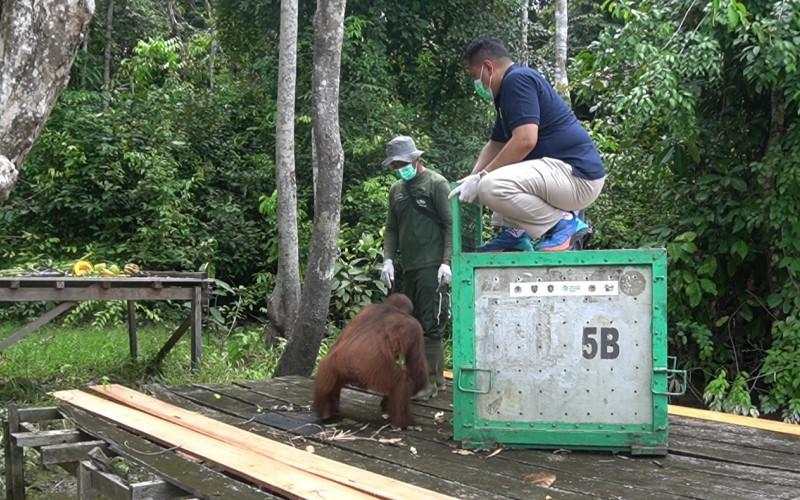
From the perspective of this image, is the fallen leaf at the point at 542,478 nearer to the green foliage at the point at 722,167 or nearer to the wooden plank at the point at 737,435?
the wooden plank at the point at 737,435

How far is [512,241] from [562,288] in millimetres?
637

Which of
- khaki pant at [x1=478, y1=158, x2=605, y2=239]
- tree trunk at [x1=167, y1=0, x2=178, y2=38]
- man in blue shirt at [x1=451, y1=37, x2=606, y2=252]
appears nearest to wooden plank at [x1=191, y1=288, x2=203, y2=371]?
man in blue shirt at [x1=451, y1=37, x2=606, y2=252]

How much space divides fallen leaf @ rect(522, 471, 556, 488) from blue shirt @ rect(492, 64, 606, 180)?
57.2 inches

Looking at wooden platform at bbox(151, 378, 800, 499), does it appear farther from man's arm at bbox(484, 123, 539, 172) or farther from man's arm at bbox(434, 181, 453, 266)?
man's arm at bbox(484, 123, 539, 172)

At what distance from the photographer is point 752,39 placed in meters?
5.72

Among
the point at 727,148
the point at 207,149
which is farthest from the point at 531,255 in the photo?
the point at 207,149

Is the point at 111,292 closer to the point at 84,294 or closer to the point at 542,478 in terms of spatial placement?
the point at 84,294

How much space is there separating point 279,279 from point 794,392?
18.1 feet

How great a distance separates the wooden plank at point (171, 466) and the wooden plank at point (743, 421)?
254 cm

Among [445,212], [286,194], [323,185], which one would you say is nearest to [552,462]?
[445,212]

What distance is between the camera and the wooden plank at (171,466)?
3.01 m

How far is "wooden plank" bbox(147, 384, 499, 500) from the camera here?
307 centimetres

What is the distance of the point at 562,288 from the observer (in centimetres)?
361

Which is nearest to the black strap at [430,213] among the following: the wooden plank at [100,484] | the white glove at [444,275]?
the white glove at [444,275]
